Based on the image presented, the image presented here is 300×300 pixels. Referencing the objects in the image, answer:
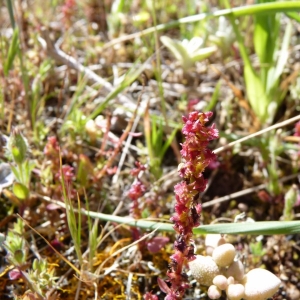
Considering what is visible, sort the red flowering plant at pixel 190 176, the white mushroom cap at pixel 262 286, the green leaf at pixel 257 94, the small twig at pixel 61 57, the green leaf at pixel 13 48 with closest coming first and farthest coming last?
the red flowering plant at pixel 190 176 < the white mushroom cap at pixel 262 286 < the green leaf at pixel 13 48 < the green leaf at pixel 257 94 < the small twig at pixel 61 57

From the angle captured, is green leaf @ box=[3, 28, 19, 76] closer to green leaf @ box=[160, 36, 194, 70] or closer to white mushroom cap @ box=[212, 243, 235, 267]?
green leaf @ box=[160, 36, 194, 70]

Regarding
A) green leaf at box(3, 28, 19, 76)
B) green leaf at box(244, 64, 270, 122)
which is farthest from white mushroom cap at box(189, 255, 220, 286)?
green leaf at box(3, 28, 19, 76)

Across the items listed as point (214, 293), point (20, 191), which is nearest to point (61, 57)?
point (20, 191)

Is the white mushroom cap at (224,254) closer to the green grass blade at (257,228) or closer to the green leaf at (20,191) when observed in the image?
the green grass blade at (257,228)

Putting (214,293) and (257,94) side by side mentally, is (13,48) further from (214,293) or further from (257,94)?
(214,293)

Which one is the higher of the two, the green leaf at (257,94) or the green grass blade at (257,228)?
the green leaf at (257,94)

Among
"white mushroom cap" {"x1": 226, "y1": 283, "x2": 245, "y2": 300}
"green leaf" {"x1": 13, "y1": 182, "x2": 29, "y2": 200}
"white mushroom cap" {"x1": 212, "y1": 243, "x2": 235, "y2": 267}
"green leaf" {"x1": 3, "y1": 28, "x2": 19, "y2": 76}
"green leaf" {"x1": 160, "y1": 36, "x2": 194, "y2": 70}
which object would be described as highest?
"green leaf" {"x1": 3, "y1": 28, "x2": 19, "y2": 76}

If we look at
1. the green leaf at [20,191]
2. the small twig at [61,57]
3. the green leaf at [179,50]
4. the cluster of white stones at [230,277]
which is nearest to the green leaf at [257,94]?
the green leaf at [179,50]

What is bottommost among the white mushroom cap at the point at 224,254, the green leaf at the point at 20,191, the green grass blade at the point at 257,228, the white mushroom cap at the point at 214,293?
the white mushroom cap at the point at 214,293
